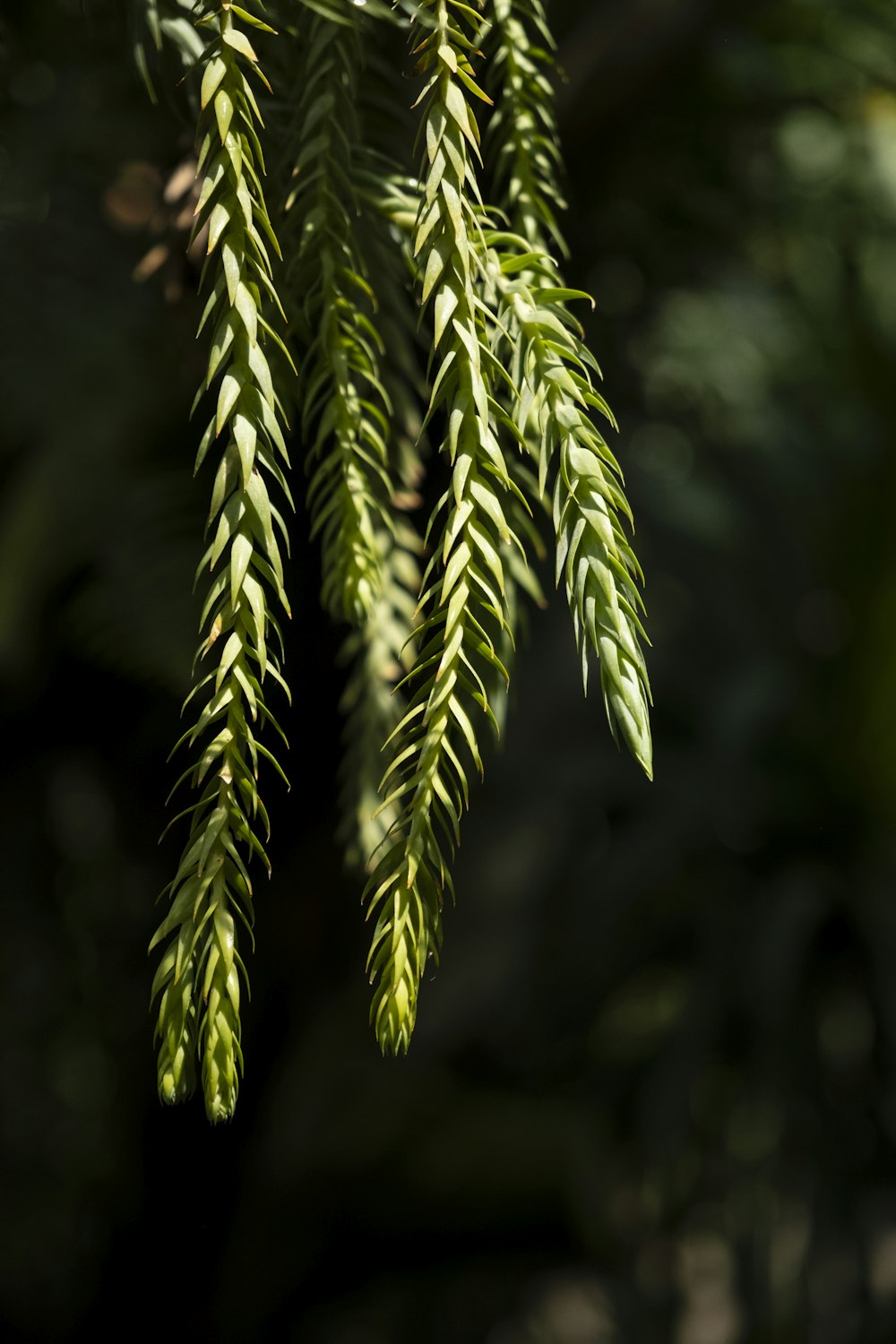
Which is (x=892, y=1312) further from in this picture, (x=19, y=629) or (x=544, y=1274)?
(x=19, y=629)

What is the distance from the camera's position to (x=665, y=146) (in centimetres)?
89

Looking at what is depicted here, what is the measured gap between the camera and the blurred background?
639 mm

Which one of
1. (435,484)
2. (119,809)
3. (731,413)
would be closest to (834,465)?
(731,413)

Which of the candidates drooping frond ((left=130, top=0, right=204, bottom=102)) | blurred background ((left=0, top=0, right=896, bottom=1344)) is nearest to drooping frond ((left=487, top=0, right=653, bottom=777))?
drooping frond ((left=130, top=0, right=204, bottom=102))

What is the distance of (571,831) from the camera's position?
41.6 inches

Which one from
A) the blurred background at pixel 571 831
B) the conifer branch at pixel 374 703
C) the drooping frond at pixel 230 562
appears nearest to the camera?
the drooping frond at pixel 230 562

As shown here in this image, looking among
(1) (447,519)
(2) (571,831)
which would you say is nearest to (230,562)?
(1) (447,519)

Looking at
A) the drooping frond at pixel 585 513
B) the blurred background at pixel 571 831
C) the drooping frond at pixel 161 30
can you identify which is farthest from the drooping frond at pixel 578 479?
the blurred background at pixel 571 831

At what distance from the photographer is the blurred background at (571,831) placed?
64 centimetres

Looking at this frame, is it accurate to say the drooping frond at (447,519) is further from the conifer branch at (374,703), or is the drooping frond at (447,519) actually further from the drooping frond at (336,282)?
the conifer branch at (374,703)

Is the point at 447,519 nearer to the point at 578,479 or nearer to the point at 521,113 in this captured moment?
the point at 578,479

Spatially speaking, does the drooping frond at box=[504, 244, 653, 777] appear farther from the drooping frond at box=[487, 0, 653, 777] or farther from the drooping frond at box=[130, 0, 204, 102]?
the drooping frond at box=[130, 0, 204, 102]

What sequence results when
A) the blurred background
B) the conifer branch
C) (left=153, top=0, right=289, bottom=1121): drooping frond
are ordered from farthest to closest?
the blurred background
the conifer branch
(left=153, top=0, right=289, bottom=1121): drooping frond

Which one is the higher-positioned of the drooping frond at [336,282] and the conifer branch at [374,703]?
the drooping frond at [336,282]
